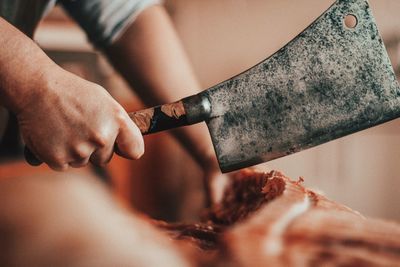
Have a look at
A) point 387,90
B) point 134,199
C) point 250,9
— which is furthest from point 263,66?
point 250,9

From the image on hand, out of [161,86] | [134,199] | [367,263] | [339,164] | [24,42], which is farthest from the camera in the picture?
[339,164]

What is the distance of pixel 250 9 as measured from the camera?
2938mm

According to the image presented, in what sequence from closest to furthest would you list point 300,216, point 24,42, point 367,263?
point 367,263
point 300,216
point 24,42

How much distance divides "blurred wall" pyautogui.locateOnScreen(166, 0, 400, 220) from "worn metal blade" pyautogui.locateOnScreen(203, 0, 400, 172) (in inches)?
65.3

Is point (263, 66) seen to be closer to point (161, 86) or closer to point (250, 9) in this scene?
point (161, 86)

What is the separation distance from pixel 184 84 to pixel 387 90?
66 centimetres

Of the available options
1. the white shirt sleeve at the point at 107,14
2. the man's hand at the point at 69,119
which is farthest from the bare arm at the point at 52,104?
the white shirt sleeve at the point at 107,14

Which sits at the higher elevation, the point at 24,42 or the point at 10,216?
the point at 24,42

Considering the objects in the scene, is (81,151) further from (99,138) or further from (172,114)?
(172,114)

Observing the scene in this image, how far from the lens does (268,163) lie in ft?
7.70

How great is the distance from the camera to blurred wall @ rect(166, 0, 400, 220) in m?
2.53

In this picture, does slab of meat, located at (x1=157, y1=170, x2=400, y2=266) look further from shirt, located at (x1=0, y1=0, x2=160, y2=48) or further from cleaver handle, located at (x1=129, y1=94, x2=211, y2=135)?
shirt, located at (x1=0, y1=0, x2=160, y2=48)

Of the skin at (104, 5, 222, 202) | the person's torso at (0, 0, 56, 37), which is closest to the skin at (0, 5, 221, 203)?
the person's torso at (0, 0, 56, 37)

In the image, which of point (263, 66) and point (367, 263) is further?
point (263, 66)
